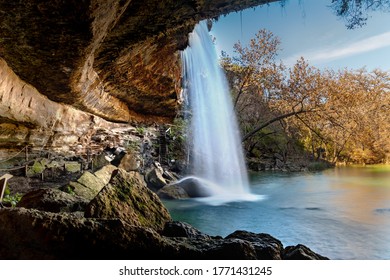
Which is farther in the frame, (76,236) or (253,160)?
(253,160)

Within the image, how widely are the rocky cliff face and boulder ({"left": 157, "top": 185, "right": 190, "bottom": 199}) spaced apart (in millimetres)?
3589

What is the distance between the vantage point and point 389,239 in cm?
495

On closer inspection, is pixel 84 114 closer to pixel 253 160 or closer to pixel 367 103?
pixel 367 103

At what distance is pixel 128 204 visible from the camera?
383 cm

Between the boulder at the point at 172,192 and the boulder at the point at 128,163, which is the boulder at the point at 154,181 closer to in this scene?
the boulder at the point at 172,192

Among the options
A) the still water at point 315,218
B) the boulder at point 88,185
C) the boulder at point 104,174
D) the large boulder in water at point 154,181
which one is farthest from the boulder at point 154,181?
the boulder at point 88,185

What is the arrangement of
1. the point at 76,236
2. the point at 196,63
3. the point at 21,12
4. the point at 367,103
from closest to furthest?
1. the point at 76,236
2. the point at 21,12
3. the point at 367,103
4. the point at 196,63

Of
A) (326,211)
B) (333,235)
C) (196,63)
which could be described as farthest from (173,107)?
(333,235)

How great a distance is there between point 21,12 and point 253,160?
17.8 m

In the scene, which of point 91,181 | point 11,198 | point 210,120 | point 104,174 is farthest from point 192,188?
point 210,120

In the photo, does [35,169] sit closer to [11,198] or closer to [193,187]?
[11,198]

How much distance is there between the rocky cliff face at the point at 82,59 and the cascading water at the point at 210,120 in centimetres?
401

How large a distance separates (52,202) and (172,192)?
5.17 metres

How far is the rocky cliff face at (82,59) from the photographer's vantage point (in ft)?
11.4
